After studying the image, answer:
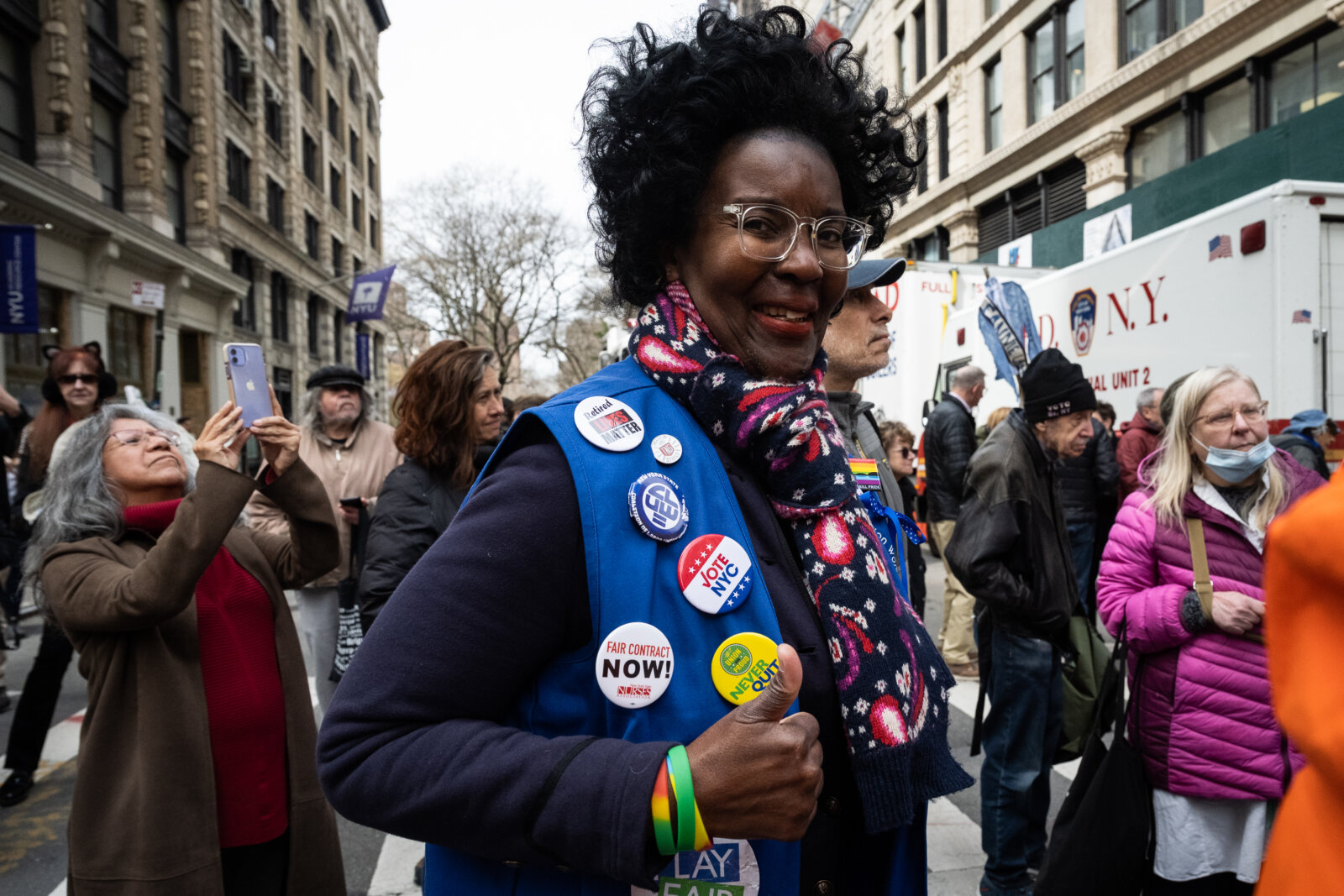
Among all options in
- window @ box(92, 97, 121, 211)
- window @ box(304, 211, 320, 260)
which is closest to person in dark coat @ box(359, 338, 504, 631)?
window @ box(92, 97, 121, 211)

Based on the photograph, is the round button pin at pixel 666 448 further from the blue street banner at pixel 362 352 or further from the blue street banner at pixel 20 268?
the blue street banner at pixel 362 352

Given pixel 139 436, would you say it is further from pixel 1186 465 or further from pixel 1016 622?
pixel 1186 465

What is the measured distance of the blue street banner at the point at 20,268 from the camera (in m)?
10.5

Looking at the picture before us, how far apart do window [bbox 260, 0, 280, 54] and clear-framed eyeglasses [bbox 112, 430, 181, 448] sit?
104 feet

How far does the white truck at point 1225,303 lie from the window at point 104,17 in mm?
20467

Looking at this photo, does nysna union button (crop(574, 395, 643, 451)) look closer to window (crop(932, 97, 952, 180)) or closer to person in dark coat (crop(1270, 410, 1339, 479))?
person in dark coat (crop(1270, 410, 1339, 479))

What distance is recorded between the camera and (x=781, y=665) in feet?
3.45

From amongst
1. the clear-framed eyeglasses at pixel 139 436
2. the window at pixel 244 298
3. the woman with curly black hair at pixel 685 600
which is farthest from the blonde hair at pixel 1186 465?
the window at pixel 244 298

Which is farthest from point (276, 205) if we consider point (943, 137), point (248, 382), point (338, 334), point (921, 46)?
point (248, 382)

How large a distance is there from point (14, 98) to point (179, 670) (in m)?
18.9

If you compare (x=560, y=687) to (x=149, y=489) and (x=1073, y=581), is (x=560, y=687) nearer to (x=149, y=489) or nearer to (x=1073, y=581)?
(x=149, y=489)

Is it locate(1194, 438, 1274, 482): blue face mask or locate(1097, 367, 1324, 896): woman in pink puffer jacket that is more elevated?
locate(1194, 438, 1274, 482): blue face mask

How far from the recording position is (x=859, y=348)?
9.74 feet

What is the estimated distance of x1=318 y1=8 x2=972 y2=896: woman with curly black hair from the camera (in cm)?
105
